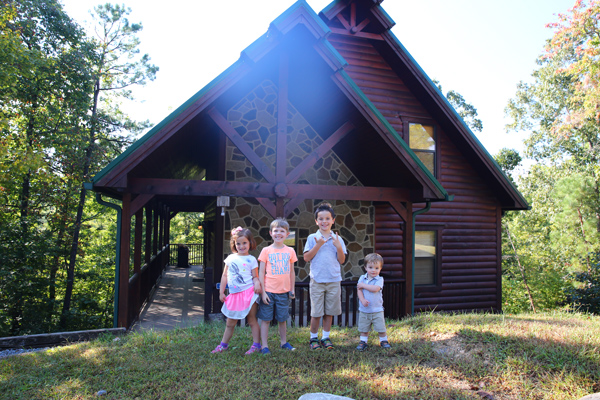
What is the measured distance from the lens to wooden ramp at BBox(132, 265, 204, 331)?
24.7ft

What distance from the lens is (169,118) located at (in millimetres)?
5887

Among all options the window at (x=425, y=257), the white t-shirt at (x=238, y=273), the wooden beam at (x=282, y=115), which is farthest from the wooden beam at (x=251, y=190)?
the window at (x=425, y=257)

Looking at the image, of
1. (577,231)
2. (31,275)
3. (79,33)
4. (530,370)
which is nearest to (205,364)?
(530,370)

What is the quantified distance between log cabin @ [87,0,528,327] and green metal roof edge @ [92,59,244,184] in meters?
0.02

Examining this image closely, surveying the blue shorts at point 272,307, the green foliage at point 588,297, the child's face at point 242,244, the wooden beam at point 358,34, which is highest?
the wooden beam at point 358,34

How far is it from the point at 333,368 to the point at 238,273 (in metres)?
1.55

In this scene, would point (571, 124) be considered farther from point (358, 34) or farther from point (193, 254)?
point (193, 254)

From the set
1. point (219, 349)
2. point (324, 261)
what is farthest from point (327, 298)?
point (219, 349)

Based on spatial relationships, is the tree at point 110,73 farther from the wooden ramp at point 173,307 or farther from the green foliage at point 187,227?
the green foliage at point 187,227

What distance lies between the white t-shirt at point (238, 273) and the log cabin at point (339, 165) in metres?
1.89

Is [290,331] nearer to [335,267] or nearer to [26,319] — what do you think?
[335,267]

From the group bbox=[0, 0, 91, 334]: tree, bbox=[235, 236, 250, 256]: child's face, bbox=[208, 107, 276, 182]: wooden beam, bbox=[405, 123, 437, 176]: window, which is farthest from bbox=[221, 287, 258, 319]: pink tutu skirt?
bbox=[0, 0, 91, 334]: tree

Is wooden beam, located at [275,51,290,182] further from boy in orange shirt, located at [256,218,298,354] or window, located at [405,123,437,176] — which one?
window, located at [405,123,437,176]

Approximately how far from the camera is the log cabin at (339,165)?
20.6ft
